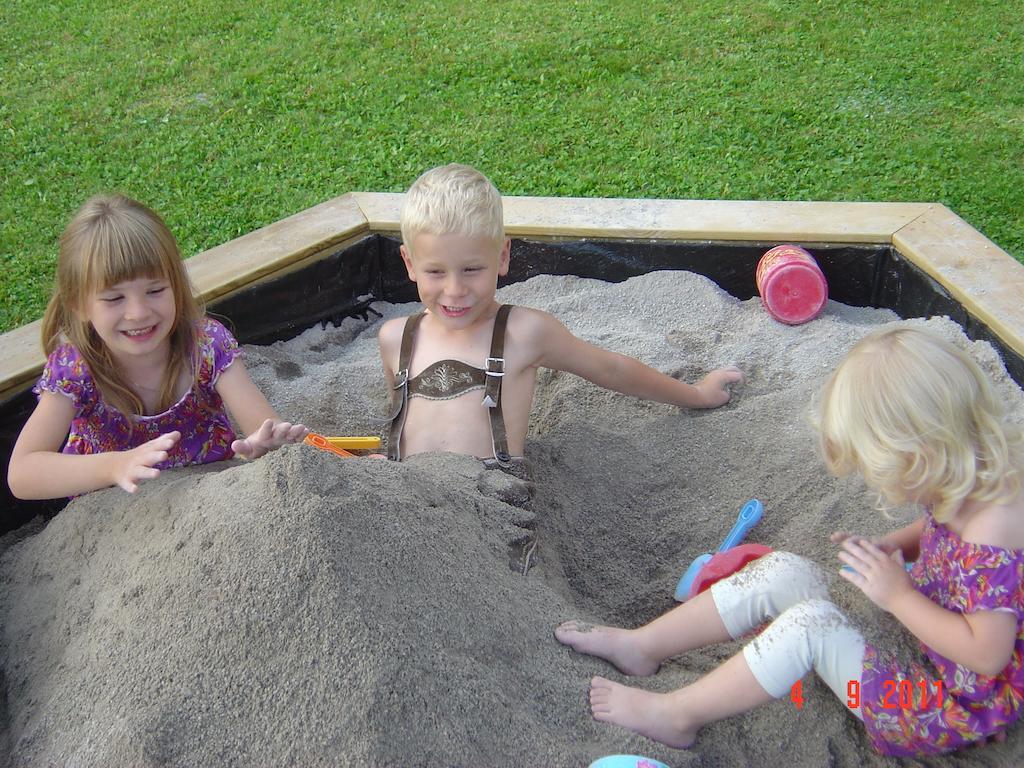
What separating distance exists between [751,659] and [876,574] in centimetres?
27

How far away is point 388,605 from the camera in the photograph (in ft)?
5.69

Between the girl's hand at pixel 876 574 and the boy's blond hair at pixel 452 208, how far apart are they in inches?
45.1

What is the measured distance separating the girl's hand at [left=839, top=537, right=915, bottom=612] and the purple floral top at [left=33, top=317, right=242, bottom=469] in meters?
1.63

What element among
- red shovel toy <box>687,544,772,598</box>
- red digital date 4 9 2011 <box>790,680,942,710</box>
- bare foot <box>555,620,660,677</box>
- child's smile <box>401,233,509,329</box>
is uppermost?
child's smile <box>401,233,509,329</box>

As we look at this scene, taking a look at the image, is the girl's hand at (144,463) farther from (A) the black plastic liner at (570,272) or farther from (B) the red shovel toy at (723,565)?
(B) the red shovel toy at (723,565)

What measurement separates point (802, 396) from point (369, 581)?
1533 mm

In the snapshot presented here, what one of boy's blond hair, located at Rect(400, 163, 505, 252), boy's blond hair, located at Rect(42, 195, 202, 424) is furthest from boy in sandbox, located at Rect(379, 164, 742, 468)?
boy's blond hair, located at Rect(42, 195, 202, 424)

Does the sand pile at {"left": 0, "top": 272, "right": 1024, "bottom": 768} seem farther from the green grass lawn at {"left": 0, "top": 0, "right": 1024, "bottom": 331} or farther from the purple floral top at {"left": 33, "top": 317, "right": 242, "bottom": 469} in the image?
the green grass lawn at {"left": 0, "top": 0, "right": 1024, "bottom": 331}

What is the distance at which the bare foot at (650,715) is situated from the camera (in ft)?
5.83

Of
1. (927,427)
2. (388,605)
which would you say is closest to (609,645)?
(388,605)

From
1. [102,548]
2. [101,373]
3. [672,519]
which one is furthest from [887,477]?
[101,373]

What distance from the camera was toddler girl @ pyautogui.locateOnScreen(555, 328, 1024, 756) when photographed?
1.65m

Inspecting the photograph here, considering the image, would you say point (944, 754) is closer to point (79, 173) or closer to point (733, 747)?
point (733, 747)

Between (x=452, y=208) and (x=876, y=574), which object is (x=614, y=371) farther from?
(x=876, y=574)
